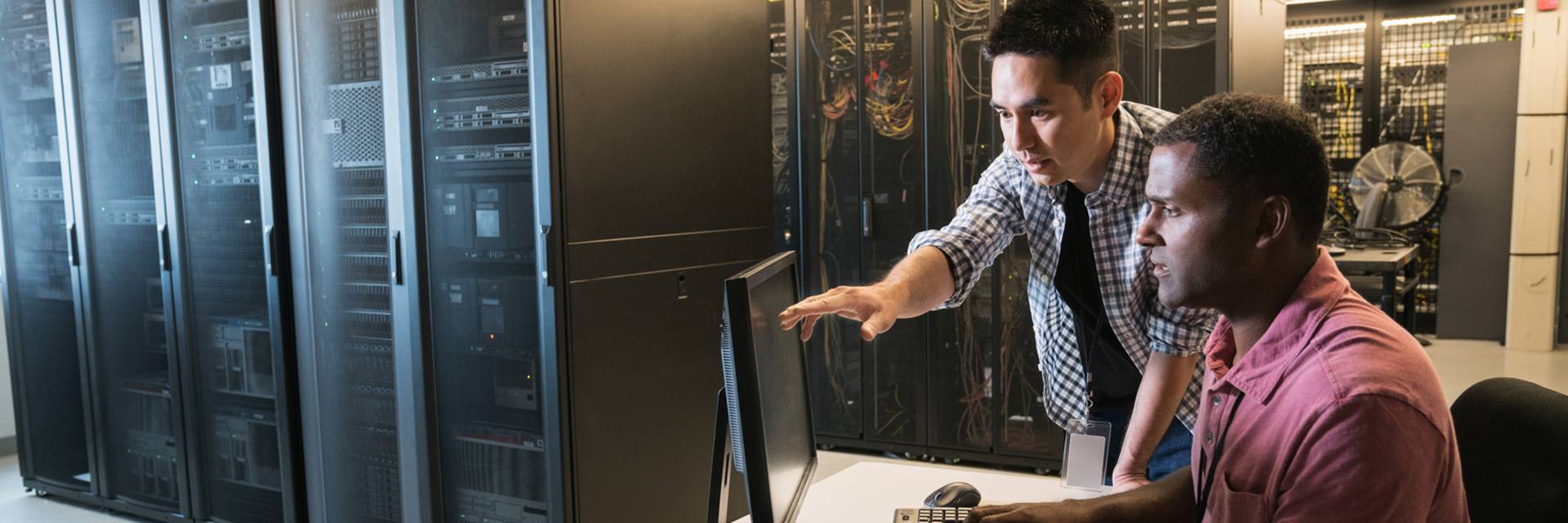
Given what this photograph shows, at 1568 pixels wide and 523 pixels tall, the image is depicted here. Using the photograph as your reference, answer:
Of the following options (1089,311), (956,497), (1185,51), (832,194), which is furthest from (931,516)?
(832,194)

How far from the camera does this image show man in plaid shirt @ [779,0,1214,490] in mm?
1707

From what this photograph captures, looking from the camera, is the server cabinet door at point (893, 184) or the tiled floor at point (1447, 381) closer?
the tiled floor at point (1447, 381)

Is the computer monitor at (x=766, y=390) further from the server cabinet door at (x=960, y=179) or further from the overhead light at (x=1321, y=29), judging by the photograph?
the overhead light at (x=1321, y=29)

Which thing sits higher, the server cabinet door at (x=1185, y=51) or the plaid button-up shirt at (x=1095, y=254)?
the server cabinet door at (x=1185, y=51)

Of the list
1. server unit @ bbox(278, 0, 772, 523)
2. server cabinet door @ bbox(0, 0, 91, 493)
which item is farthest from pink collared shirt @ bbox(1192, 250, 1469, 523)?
server cabinet door @ bbox(0, 0, 91, 493)

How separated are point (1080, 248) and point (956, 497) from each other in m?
0.51

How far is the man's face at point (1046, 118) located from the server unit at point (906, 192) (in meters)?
2.46

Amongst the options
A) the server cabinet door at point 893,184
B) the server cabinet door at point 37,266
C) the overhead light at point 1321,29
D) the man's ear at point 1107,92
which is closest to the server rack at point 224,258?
the server cabinet door at point 37,266

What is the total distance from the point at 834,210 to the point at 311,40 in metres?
2.26

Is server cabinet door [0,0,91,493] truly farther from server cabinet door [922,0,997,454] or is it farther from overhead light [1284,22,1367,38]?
overhead light [1284,22,1367,38]

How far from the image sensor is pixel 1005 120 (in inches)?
69.2

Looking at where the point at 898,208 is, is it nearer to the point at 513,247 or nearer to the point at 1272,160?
the point at 513,247

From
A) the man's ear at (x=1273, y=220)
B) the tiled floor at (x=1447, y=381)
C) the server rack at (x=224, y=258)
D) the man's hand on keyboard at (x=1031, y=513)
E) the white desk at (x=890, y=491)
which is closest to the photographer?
the man's ear at (x=1273, y=220)

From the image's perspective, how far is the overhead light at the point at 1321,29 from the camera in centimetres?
804
